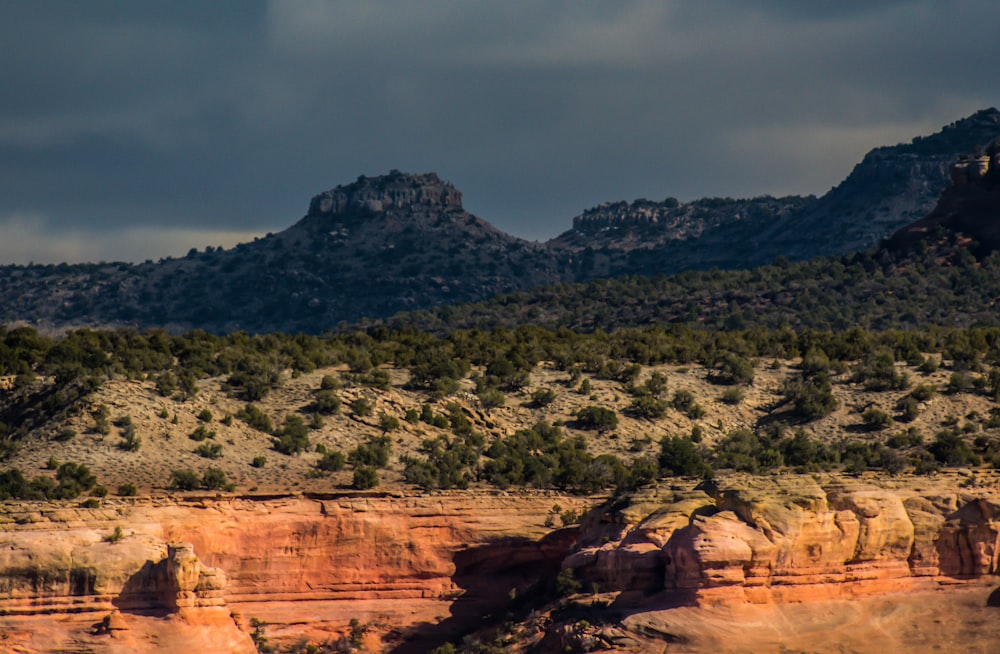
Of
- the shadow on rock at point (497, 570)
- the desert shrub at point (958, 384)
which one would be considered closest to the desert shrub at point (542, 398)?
the shadow on rock at point (497, 570)

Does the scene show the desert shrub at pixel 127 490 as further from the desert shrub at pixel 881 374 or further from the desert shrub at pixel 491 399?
the desert shrub at pixel 881 374

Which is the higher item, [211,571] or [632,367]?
[632,367]

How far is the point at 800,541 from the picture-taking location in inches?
1991

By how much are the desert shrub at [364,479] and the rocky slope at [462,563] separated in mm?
2317

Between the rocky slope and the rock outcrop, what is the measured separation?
0.18 ft

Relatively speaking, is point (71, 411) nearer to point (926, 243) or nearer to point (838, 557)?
point (838, 557)

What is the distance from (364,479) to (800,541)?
18598mm

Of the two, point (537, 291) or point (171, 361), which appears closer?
point (171, 361)

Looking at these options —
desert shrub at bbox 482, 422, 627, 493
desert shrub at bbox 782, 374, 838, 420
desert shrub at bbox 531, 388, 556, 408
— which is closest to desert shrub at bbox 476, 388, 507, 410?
desert shrub at bbox 531, 388, 556, 408

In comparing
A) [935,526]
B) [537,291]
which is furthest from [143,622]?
[537,291]

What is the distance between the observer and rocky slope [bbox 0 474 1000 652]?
49.9 m

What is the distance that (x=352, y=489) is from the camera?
64250mm

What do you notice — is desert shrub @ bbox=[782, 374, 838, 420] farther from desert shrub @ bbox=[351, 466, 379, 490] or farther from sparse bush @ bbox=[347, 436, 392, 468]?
desert shrub @ bbox=[351, 466, 379, 490]

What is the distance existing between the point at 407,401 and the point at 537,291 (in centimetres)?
8773
